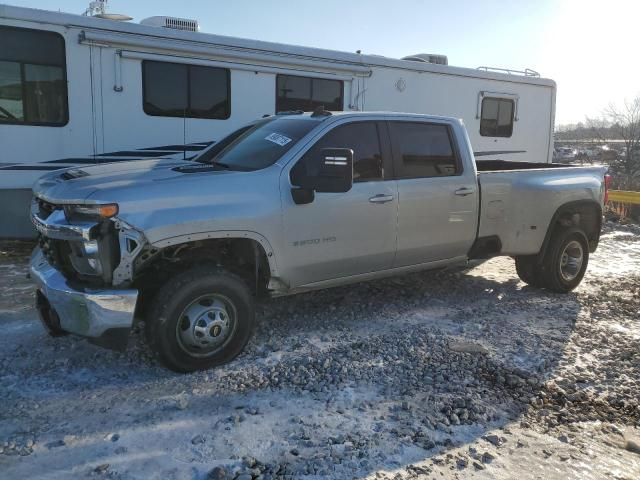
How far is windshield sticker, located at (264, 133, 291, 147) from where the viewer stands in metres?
4.60

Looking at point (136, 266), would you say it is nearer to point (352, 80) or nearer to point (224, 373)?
point (224, 373)

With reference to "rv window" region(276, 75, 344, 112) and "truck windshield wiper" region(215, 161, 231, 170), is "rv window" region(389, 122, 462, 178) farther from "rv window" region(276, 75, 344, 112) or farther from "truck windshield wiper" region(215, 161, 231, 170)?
"rv window" region(276, 75, 344, 112)

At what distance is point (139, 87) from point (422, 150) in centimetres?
409

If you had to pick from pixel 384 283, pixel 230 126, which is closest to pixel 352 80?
pixel 230 126

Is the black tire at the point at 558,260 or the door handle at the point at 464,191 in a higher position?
the door handle at the point at 464,191

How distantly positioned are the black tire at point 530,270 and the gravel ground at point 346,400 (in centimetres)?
82

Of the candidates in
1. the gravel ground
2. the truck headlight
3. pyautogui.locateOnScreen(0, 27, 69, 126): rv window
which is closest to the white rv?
pyautogui.locateOnScreen(0, 27, 69, 126): rv window

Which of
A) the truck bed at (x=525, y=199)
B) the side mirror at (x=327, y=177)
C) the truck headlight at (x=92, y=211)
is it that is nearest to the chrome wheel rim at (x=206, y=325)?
the truck headlight at (x=92, y=211)

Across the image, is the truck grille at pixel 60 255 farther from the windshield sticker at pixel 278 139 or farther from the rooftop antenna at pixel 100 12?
the rooftop antenna at pixel 100 12

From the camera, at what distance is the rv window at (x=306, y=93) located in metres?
8.42

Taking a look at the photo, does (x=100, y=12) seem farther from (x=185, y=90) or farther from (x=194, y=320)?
(x=194, y=320)

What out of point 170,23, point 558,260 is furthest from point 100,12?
point 558,260

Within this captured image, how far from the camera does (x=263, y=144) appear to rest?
4.75 m

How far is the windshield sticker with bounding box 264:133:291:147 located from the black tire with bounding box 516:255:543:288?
127 inches
